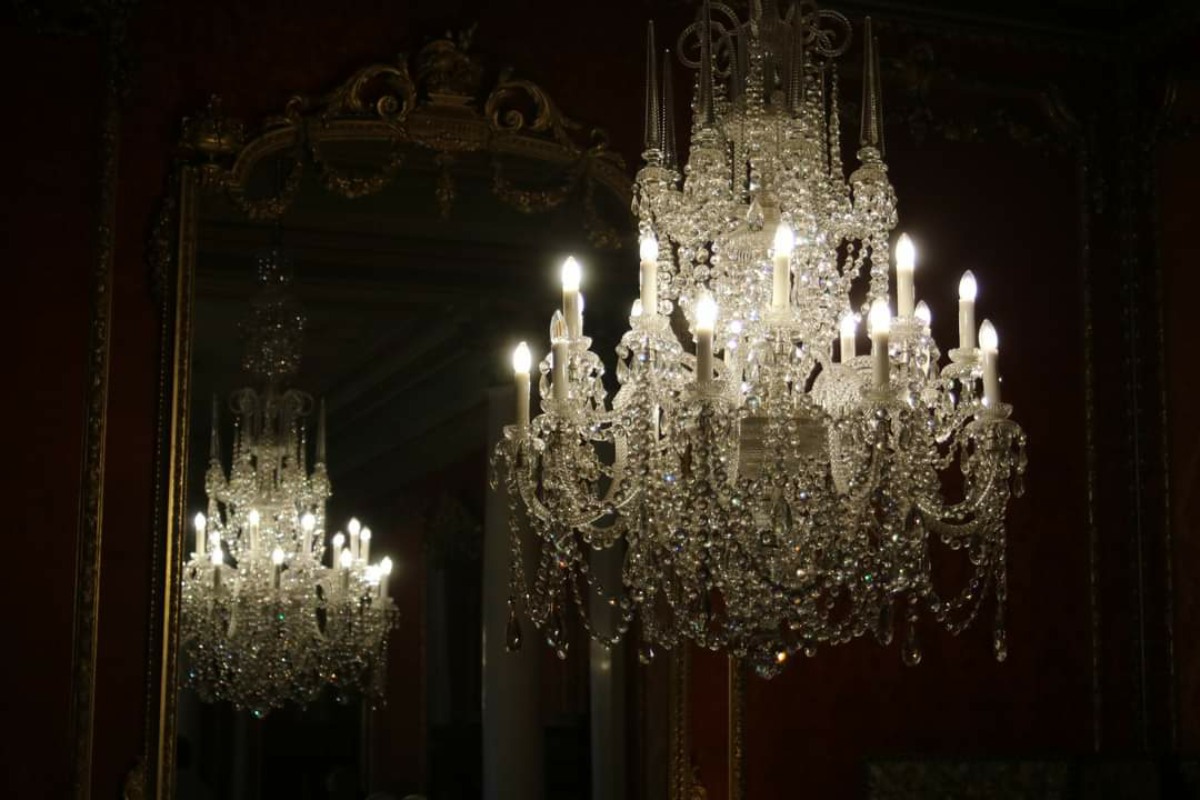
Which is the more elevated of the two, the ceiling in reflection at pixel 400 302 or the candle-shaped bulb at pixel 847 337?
the ceiling in reflection at pixel 400 302

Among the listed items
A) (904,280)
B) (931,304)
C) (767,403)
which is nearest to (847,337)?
(904,280)

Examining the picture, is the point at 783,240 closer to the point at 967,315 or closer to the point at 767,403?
the point at 767,403

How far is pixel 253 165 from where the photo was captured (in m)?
4.29

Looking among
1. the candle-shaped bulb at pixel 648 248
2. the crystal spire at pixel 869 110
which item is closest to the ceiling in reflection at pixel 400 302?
the candle-shaped bulb at pixel 648 248

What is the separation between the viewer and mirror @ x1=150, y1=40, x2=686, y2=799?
4.06m

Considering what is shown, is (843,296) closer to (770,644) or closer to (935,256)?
(770,644)

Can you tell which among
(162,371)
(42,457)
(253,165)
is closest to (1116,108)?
(253,165)

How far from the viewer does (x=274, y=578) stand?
3998 millimetres

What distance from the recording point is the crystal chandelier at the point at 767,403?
2.95 m

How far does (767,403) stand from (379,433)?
1537 millimetres

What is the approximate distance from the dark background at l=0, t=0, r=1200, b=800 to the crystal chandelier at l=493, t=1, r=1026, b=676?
50.8 inches

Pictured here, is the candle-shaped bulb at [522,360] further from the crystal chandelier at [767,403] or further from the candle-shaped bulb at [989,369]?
the candle-shaped bulb at [989,369]

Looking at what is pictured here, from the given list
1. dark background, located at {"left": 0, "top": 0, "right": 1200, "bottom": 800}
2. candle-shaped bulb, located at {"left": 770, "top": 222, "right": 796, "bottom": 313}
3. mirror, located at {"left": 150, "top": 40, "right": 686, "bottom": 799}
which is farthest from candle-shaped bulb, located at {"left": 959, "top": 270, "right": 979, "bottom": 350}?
dark background, located at {"left": 0, "top": 0, "right": 1200, "bottom": 800}

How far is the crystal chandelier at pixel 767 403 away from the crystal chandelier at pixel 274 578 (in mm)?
923
